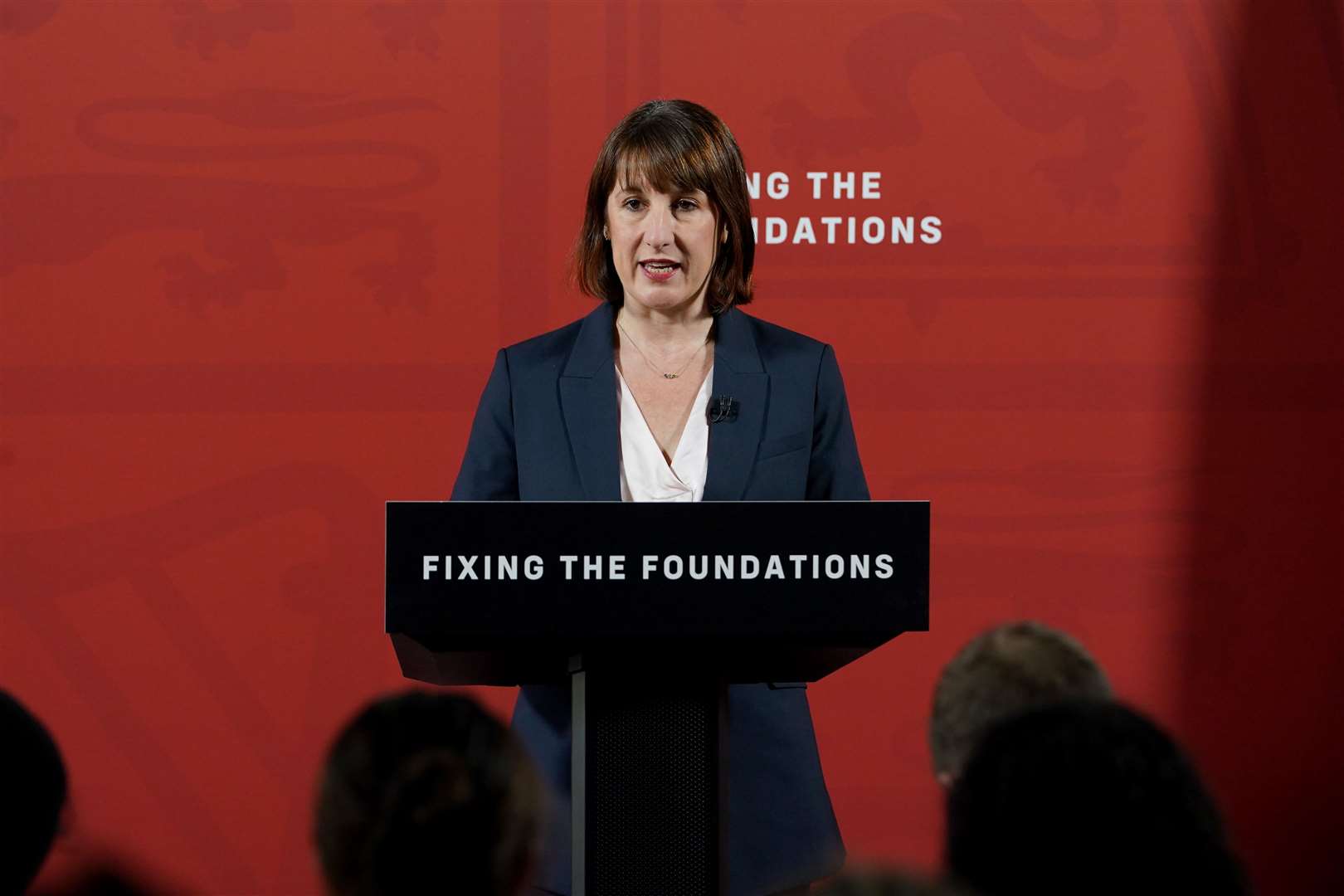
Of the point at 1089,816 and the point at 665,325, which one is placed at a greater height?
the point at 665,325

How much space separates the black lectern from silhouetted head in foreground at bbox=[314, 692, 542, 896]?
476 millimetres

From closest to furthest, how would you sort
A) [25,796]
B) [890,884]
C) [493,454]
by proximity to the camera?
[890,884]
[25,796]
[493,454]

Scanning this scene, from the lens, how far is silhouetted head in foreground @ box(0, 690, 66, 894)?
139 cm

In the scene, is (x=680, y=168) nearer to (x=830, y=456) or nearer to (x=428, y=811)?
(x=830, y=456)

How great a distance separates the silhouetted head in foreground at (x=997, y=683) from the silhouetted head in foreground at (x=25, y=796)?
33.2 inches

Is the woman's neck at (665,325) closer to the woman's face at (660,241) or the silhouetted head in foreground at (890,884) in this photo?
the woman's face at (660,241)

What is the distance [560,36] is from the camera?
11.5ft

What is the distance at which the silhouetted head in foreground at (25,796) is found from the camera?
4.55 feet

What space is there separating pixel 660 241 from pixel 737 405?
0.27m

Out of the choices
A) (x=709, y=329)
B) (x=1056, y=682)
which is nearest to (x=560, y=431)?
(x=709, y=329)

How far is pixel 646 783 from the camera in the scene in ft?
5.65

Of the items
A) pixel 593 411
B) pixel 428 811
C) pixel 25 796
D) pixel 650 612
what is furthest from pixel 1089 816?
pixel 593 411

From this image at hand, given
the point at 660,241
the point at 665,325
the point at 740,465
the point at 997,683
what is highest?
the point at 660,241

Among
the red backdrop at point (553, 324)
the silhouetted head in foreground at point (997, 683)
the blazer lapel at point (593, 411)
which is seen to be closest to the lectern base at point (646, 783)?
the silhouetted head in foreground at point (997, 683)
